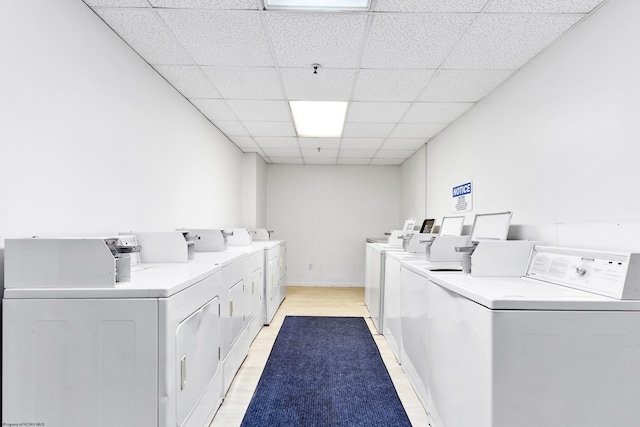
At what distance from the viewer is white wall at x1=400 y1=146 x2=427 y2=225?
5.00 m

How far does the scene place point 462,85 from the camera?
2848 mm

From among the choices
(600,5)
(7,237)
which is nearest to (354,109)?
(600,5)

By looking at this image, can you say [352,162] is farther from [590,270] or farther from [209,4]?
[590,270]

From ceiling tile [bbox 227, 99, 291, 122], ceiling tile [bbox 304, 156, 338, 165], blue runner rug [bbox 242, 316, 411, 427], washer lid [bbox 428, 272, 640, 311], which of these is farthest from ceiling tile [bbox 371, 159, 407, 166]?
washer lid [bbox 428, 272, 640, 311]

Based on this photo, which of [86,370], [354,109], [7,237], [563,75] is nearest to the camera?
[86,370]

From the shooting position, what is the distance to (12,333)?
133cm

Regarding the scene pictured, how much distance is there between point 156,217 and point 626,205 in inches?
108

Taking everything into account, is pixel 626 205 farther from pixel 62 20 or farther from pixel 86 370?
pixel 62 20

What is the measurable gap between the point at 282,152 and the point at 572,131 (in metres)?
4.00

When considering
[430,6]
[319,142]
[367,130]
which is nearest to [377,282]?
[367,130]

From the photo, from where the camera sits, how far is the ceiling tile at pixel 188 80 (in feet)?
8.54

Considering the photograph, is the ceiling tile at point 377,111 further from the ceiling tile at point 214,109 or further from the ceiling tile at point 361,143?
the ceiling tile at point 214,109

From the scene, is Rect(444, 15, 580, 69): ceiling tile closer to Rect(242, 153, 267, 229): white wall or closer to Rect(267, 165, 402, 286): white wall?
Rect(242, 153, 267, 229): white wall

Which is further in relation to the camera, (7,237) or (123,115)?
(123,115)
